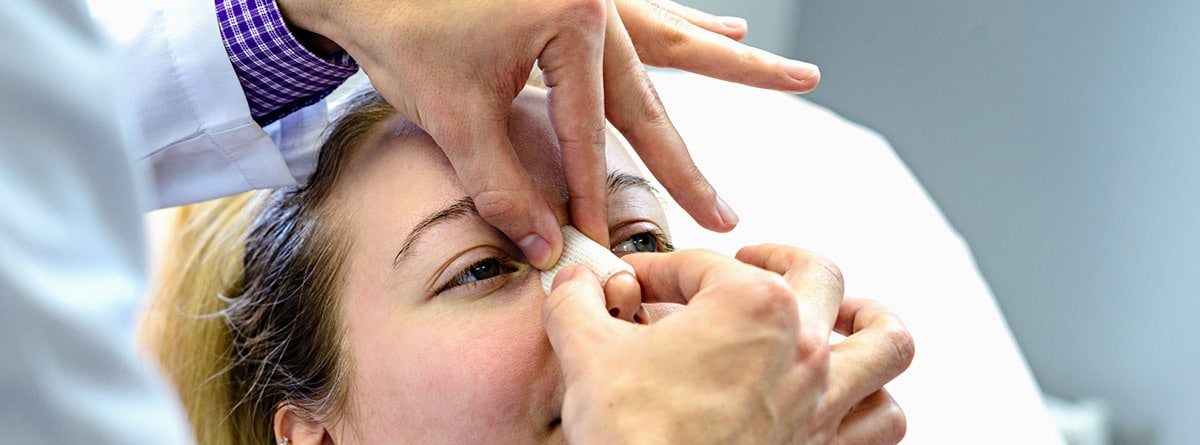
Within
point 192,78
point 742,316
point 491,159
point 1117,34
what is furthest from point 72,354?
point 1117,34

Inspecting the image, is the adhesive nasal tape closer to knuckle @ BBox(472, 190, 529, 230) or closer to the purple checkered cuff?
knuckle @ BBox(472, 190, 529, 230)

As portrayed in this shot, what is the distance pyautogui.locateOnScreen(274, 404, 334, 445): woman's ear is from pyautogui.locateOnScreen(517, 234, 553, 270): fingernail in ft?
1.32

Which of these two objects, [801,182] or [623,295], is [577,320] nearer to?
[623,295]

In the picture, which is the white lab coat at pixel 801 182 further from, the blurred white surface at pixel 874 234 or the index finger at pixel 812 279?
the index finger at pixel 812 279

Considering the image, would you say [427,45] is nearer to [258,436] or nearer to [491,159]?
[491,159]

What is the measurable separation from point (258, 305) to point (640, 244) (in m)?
A: 0.56

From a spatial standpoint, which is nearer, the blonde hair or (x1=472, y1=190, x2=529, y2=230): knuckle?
(x1=472, y1=190, x2=529, y2=230): knuckle

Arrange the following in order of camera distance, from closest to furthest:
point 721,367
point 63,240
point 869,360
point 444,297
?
1. point 63,240
2. point 721,367
3. point 869,360
4. point 444,297

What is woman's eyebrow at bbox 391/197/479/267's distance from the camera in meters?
1.20

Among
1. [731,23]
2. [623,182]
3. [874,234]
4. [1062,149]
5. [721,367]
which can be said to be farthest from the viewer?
[1062,149]

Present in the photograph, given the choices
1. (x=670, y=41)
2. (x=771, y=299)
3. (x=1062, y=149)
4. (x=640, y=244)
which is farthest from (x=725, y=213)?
(x=1062, y=149)

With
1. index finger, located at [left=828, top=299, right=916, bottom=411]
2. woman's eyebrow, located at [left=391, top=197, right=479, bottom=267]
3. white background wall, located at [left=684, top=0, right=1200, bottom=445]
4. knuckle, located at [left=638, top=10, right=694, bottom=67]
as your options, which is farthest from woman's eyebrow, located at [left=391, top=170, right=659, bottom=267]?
white background wall, located at [left=684, top=0, right=1200, bottom=445]

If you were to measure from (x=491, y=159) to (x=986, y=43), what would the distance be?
1.82 m

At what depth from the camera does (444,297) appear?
1.18 meters
